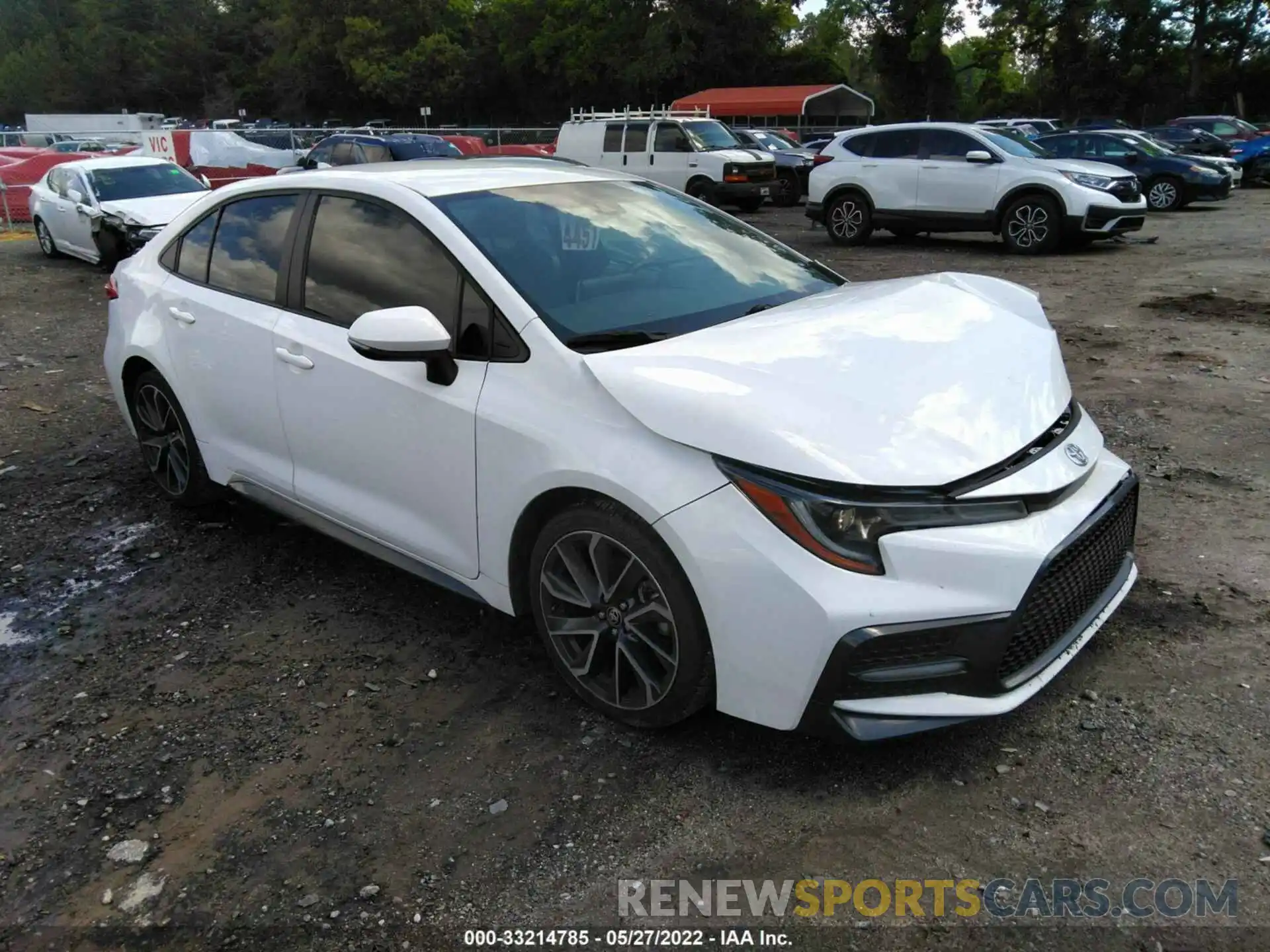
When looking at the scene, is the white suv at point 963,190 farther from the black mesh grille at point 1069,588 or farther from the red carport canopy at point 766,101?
the red carport canopy at point 766,101

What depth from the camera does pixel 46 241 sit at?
1505 centimetres

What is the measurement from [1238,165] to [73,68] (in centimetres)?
10272

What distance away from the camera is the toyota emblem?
2.89m

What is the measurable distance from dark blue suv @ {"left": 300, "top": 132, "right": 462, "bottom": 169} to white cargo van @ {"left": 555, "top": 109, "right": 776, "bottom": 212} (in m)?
3.08

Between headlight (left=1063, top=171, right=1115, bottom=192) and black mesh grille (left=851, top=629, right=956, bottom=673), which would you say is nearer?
black mesh grille (left=851, top=629, right=956, bottom=673)

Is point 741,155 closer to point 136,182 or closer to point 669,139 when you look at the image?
point 669,139

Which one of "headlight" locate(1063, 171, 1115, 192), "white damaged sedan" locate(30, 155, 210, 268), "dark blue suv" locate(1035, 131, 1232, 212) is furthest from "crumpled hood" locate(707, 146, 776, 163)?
"white damaged sedan" locate(30, 155, 210, 268)

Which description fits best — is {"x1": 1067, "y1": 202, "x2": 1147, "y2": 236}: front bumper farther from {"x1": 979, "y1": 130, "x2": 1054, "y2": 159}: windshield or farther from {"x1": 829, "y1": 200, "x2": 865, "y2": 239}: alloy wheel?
{"x1": 829, "y1": 200, "x2": 865, "y2": 239}: alloy wheel

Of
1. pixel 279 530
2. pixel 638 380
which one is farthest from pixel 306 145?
pixel 638 380

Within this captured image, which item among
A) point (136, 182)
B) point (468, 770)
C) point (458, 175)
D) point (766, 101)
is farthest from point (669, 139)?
point (766, 101)

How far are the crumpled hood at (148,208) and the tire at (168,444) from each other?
28.9 feet

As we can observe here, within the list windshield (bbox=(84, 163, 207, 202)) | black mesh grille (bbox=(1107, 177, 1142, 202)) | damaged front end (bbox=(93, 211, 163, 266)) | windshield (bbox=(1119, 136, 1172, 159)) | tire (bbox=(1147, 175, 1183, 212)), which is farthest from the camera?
windshield (bbox=(1119, 136, 1172, 159))

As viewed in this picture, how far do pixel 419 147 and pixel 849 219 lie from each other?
10132 mm

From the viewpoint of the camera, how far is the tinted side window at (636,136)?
19.0 m
